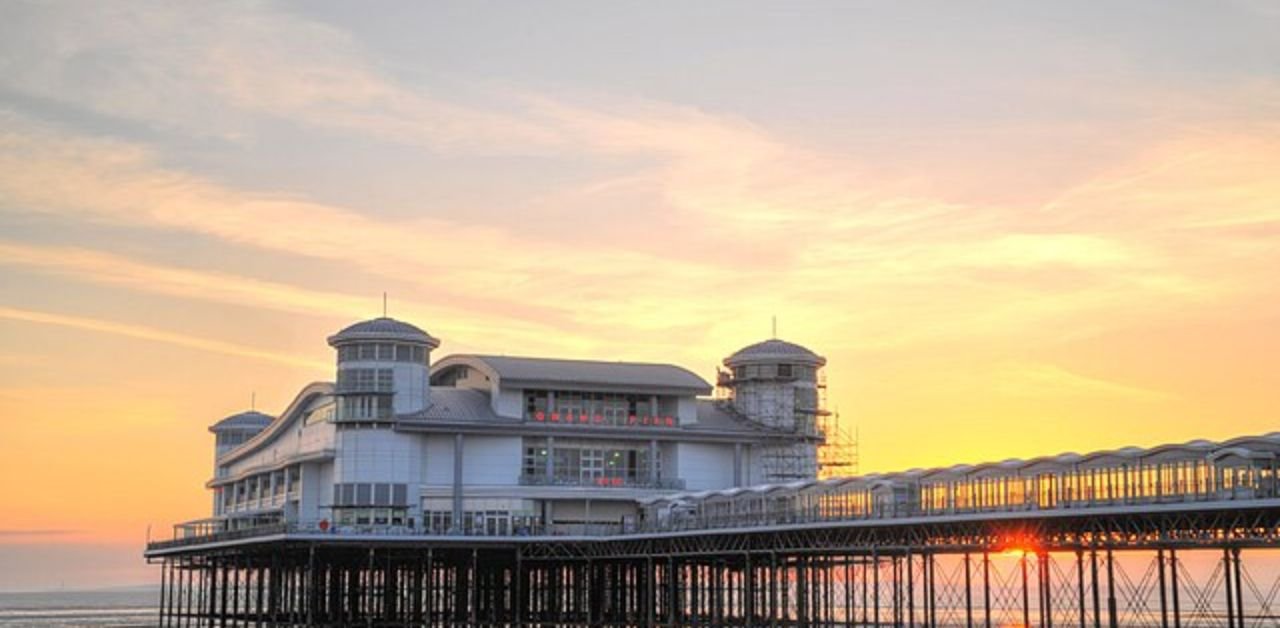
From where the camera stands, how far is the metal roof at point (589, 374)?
12450 cm

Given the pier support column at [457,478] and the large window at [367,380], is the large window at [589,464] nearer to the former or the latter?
the pier support column at [457,478]

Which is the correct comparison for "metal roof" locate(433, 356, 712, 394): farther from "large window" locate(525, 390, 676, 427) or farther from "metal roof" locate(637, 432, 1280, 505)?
"metal roof" locate(637, 432, 1280, 505)

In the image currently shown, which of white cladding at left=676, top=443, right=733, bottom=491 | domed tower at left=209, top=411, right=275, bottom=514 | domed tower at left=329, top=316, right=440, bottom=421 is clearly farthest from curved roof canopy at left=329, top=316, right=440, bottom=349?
domed tower at left=209, top=411, right=275, bottom=514

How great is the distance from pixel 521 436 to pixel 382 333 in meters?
12.6

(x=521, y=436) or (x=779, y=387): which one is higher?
(x=779, y=387)

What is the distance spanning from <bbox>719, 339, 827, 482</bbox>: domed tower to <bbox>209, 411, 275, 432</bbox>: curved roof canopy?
64576 mm

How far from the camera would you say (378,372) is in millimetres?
120125

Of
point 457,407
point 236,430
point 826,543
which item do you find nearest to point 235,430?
point 236,430

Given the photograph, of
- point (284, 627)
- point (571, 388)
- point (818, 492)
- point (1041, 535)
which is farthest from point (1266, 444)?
point (284, 627)

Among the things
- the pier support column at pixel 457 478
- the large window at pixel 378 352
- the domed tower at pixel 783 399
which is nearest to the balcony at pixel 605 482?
the pier support column at pixel 457 478

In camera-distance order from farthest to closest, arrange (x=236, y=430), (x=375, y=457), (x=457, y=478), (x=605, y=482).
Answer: (x=236, y=430) < (x=605, y=482) < (x=457, y=478) < (x=375, y=457)

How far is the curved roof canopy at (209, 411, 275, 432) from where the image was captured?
7013 inches

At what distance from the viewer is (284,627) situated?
424 ft

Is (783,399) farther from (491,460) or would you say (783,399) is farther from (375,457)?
(375,457)
